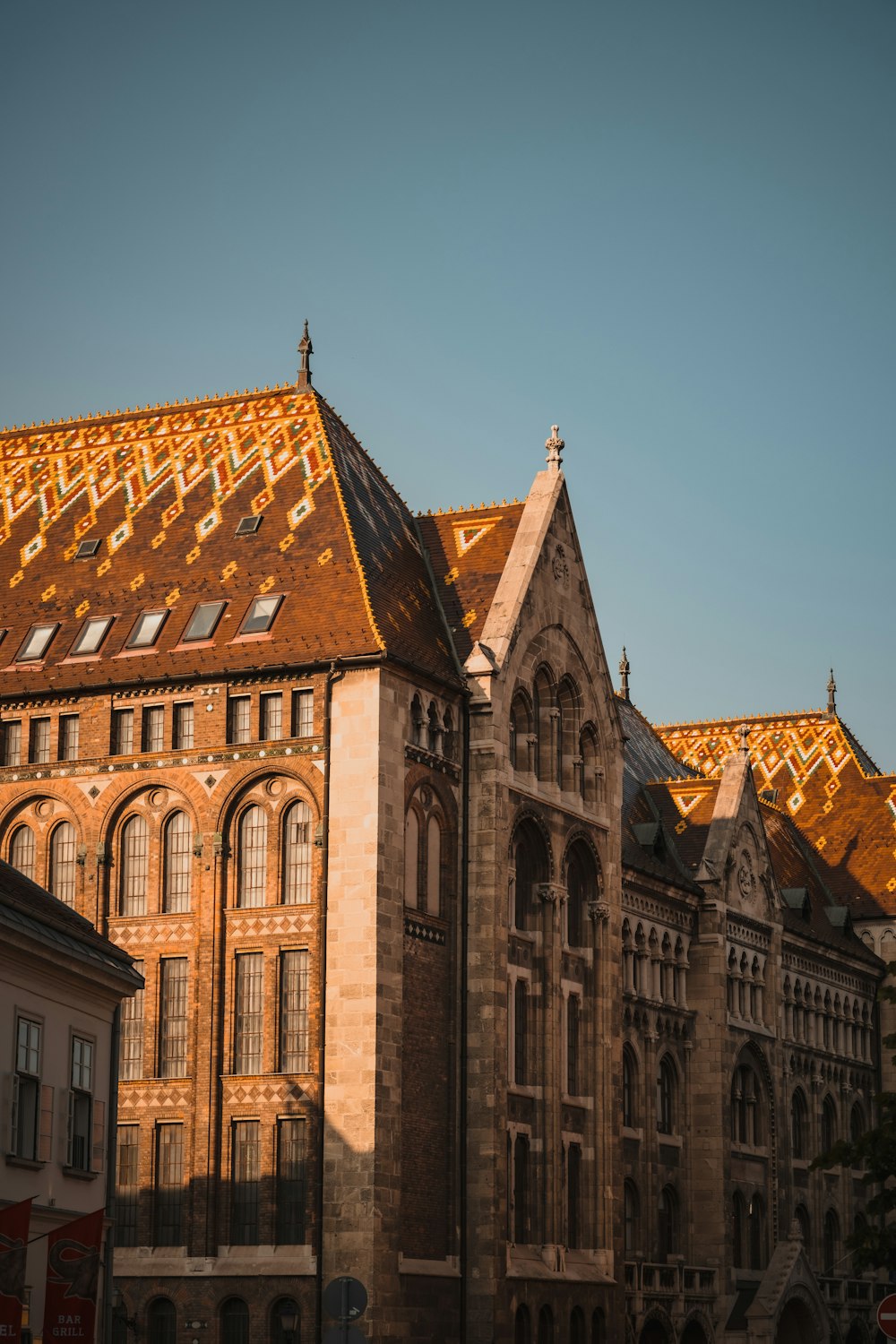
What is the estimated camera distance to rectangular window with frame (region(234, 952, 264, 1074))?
58906mm

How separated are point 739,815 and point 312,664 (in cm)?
2542

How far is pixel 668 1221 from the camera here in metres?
75.2

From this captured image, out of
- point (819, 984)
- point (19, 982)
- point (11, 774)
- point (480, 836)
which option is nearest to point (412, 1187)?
point (480, 836)

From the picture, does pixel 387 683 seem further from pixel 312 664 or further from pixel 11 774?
pixel 11 774

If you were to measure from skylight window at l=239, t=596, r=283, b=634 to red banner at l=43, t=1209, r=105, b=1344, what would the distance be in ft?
81.1

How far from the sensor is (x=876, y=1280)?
87812 mm

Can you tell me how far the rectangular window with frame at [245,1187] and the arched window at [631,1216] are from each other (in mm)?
17011

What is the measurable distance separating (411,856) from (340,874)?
2623 mm

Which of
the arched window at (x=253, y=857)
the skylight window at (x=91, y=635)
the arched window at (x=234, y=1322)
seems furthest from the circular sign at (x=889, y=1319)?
the skylight window at (x=91, y=635)

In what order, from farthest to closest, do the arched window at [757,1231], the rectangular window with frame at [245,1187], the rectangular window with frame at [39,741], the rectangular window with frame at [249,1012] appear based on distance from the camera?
the arched window at [757,1231] < the rectangular window with frame at [39,741] < the rectangular window with frame at [249,1012] < the rectangular window with frame at [245,1187]

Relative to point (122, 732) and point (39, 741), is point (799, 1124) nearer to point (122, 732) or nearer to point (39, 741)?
point (122, 732)

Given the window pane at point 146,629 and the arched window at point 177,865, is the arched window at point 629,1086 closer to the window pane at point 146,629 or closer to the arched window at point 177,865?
the arched window at point 177,865

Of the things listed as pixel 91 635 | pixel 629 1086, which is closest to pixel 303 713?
pixel 91 635

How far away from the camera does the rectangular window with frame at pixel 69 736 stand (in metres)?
62.7
